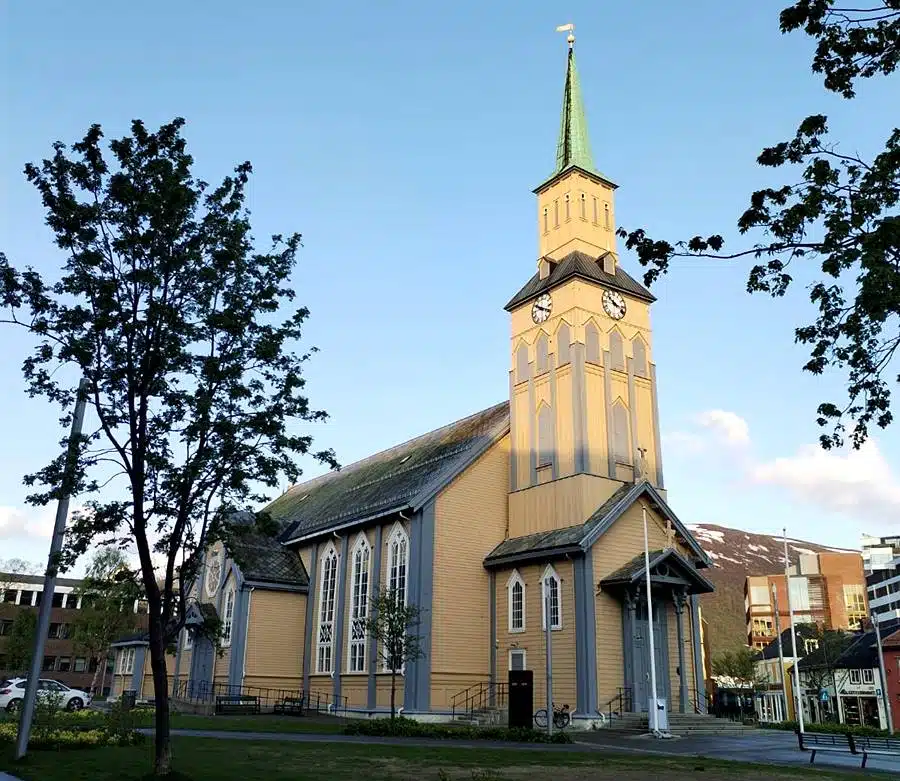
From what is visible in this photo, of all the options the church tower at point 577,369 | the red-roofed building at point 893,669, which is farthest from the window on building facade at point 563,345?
the red-roofed building at point 893,669

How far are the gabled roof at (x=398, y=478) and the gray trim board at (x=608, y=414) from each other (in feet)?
16.4

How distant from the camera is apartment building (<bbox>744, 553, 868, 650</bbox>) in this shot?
121m

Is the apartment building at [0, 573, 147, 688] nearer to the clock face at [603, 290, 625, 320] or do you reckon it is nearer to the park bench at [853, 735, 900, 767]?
the clock face at [603, 290, 625, 320]

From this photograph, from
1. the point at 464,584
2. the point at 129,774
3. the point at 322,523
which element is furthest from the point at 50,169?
the point at 322,523

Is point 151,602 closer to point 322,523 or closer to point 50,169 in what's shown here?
point 50,169

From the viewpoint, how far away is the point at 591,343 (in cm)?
3650

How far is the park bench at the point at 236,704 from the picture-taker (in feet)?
115

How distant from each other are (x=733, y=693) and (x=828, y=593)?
54475mm

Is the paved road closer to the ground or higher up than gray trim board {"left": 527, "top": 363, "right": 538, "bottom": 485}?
closer to the ground

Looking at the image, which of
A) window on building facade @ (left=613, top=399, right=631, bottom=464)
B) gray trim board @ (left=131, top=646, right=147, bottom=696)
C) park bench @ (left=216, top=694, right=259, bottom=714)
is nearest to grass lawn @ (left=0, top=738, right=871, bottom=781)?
park bench @ (left=216, top=694, right=259, bottom=714)

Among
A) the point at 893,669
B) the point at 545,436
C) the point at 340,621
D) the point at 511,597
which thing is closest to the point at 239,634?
the point at 340,621

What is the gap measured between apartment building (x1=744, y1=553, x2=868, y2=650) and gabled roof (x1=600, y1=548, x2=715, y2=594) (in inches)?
3774

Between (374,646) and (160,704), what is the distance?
849 inches

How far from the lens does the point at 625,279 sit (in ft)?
129
